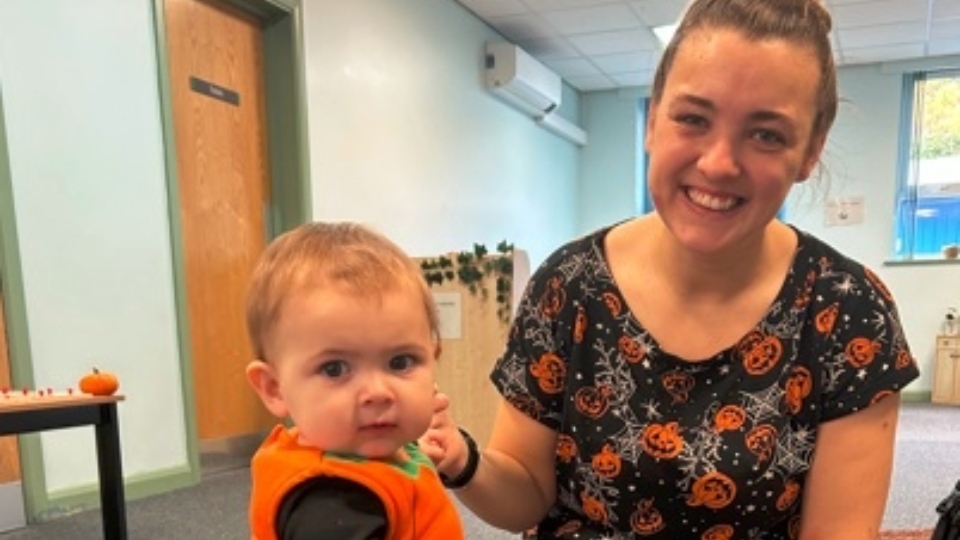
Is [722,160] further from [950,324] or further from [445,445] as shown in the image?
[950,324]

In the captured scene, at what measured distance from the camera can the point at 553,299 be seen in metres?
0.94

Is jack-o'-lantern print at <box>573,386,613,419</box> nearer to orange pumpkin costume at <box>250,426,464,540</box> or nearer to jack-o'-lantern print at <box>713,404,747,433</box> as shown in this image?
jack-o'-lantern print at <box>713,404,747,433</box>

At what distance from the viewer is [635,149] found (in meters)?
6.44

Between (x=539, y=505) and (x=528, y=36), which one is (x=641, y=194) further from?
(x=539, y=505)

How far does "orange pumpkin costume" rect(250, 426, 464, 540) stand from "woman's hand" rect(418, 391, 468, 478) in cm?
13

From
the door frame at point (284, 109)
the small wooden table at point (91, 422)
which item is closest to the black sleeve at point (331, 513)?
the small wooden table at point (91, 422)

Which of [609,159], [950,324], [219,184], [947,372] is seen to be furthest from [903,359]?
[609,159]

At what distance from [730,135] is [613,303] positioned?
25 centimetres

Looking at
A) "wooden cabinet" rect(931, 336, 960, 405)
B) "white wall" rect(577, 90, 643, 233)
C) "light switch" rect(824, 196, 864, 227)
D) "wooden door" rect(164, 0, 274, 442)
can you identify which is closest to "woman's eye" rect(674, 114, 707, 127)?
"wooden door" rect(164, 0, 274, 442)

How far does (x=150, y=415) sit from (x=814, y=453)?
234 cm

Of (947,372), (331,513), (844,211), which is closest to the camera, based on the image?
(331,513)

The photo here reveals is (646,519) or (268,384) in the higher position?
(268,384)

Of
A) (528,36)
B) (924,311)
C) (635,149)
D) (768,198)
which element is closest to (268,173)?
(528,36)

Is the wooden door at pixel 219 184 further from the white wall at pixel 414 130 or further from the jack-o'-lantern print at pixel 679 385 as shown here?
the jack-o'-lantern print at pixel 679 385
